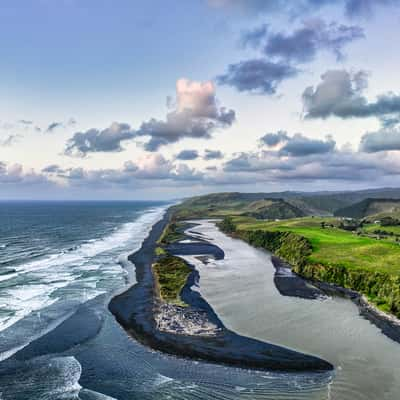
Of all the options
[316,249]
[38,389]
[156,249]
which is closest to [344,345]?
[38,389]

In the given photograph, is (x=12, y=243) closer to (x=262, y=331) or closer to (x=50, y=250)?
(x=50, y=250)

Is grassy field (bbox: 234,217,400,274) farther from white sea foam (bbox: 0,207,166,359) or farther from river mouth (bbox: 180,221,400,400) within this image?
white sea foam (bbox: 0,207,166,359)

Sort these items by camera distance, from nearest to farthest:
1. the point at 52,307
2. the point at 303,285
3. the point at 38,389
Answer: the point at 38,389 → the point at 52,307 → the point at 303,285

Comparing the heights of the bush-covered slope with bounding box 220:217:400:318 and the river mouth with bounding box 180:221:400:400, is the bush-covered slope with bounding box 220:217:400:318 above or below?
above

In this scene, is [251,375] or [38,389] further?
[251,375]

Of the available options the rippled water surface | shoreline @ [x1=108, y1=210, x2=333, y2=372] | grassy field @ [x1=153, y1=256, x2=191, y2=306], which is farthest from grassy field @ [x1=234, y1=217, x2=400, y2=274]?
shoreline @ [x1=108, y1=210, x2=333, y2=372]

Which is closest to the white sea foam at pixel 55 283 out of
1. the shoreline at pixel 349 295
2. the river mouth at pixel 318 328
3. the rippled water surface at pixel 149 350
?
the rippled water surface at pixel 149 350

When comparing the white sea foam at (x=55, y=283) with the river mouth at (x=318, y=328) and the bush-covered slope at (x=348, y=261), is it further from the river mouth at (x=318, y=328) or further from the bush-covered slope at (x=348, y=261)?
the bush-covered slope at (x=348, y=261)
